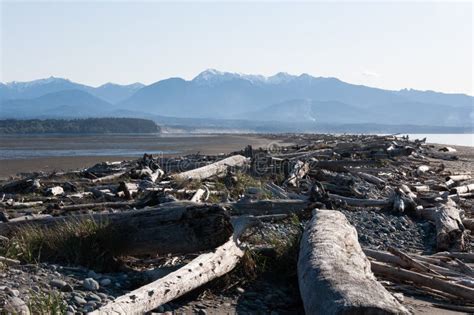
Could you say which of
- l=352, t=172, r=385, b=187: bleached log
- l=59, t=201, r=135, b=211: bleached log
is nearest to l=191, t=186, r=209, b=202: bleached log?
l=59, t=201, r=135, b=211: bleached log

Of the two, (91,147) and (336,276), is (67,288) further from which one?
(91,147)

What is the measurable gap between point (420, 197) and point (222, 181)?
4691mm

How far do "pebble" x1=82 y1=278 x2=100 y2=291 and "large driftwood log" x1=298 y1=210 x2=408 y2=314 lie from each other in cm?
200

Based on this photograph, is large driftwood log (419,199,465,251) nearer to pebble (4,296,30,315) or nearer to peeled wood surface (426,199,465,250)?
peeled wood surface (426,199,465,250)

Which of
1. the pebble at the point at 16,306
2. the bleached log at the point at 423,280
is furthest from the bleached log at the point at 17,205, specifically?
the bleached log at the point at 423,280

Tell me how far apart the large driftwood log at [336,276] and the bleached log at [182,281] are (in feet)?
2.64

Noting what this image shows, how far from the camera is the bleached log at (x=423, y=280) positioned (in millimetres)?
5672

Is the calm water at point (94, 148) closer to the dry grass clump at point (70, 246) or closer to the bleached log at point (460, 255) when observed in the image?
the dry grass clump at point (70, 246)

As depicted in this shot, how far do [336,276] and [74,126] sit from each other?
7723cm

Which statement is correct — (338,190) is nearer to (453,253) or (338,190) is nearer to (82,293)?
(453,253)

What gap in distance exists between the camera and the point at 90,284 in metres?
5.29

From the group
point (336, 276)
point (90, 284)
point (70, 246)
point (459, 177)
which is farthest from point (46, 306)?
point (459, 177)

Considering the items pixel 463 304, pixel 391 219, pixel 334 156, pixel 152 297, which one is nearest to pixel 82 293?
pixel 152 297

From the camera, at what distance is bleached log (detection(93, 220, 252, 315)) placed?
4.35 metres
